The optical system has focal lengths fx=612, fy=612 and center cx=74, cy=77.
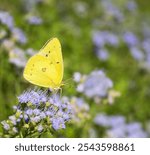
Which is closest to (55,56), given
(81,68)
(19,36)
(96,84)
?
(96,84)

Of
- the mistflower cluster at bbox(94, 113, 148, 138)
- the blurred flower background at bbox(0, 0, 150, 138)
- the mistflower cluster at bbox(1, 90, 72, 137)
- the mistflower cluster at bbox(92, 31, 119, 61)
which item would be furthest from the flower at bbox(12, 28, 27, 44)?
the mistflower cluster at bbox(92, 31, 119, 61)

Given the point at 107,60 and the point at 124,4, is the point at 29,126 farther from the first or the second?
the point at 124,4

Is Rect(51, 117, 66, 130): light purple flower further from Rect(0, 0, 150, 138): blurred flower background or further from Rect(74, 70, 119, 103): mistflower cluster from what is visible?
Rect(74, 70, 119, 103): mistflower cluster

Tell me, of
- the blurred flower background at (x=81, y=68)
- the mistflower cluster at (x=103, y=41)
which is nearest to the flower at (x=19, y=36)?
the blurred flower background at (x=81, y=68)

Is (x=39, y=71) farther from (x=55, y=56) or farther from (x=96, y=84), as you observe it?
(x=96, y=84)

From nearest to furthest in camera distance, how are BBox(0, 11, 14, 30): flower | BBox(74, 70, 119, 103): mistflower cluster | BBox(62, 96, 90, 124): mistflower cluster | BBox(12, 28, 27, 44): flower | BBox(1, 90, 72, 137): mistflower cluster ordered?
BBox(1, 90, 72, 137): mistflower cluster
BBox(62, 96, 90, 124): mistflower cluster
BBox(74, 70, 119, 103): mistflower cluster
BBox(0, 11, 14, 30): flower
BBox(12, 28, 27, 44): flower

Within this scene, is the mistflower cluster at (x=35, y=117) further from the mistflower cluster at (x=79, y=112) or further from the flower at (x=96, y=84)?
the flower at (x=96, y=84)
